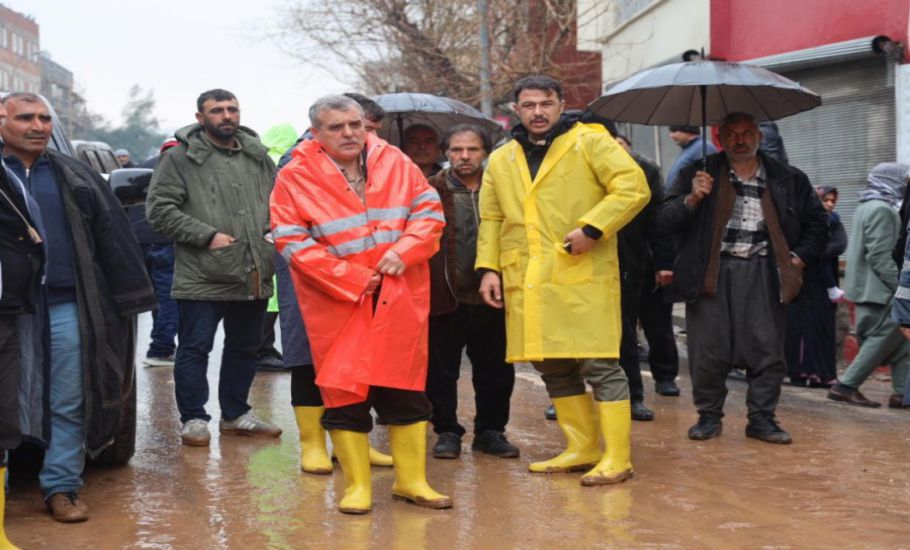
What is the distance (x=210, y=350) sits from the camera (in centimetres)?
845

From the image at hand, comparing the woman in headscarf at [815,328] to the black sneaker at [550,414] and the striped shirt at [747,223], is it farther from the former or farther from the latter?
the striped shirt at [747,223]

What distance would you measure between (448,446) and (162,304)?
5.13 meters

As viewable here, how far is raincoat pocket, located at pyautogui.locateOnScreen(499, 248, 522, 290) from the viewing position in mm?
7352

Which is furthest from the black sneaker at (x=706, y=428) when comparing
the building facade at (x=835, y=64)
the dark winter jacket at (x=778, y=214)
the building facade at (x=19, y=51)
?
the building facade at (x=19, y=51)

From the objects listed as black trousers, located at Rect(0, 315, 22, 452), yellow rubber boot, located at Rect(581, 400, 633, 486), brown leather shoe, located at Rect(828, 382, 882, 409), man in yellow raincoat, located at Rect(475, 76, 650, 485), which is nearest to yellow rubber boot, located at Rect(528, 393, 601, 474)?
man in yellow raincoat, located at Rect(475, 76, 650, 485)

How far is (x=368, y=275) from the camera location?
249 inches

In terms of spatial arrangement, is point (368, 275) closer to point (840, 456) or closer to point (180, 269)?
point (180, 269)

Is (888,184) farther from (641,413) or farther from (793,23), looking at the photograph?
(793,23)

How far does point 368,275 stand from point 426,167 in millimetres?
2065

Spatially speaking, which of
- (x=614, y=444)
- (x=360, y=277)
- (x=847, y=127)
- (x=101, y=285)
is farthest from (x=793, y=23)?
(x=101, y=285)

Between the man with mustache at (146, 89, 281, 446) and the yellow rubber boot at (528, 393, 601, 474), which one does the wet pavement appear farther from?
the man with mustache at (146, 89, 281, 446)

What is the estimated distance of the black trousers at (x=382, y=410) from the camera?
6551 mm

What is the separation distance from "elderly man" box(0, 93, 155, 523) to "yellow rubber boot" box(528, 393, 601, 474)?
2.22 m

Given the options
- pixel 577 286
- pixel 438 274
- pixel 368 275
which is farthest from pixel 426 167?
pixel 368 275
